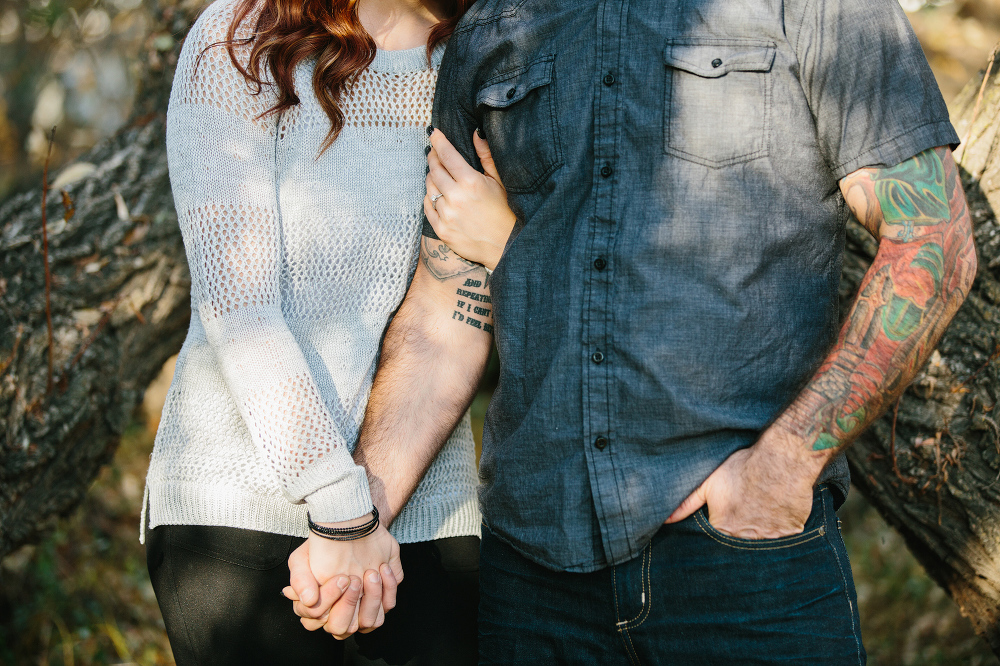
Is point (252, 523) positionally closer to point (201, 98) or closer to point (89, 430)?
point (201, 98)

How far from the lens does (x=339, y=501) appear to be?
1555 mm

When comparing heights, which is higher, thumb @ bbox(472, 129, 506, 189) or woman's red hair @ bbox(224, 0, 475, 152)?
woman's red hair @ bbox(224, 0, 475, 152)

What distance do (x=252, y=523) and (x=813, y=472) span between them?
119 cm

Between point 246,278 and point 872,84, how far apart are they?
51.6 inches

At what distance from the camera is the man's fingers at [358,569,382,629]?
1.58m

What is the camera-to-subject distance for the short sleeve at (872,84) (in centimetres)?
134

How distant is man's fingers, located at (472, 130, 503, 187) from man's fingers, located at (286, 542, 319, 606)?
99 centimetres

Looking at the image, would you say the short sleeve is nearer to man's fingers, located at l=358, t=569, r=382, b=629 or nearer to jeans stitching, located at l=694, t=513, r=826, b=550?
jeans stitching, located at l=694, t=513, r=826, b=550

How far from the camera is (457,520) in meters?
1.98

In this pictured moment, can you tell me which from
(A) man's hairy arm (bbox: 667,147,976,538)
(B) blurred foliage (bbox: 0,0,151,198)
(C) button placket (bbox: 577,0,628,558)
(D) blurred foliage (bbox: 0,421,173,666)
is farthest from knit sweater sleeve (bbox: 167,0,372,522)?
(B) blurred foliage (bbox: 0,0,151,198)

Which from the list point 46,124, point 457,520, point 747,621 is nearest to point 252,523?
point 457,520

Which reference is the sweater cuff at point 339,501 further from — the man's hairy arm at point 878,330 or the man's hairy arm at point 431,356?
the man's hairy arm at point 878,330

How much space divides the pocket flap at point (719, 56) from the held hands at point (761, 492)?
2.35 feet

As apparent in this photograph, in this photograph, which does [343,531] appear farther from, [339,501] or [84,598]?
[84,598]
